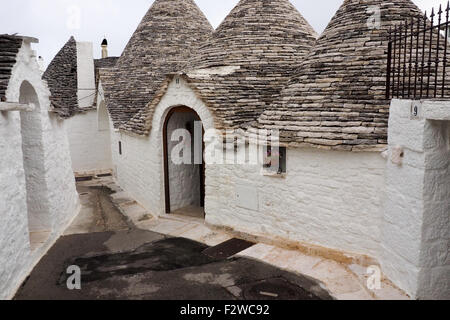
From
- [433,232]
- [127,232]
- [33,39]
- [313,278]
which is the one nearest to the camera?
[433,232]

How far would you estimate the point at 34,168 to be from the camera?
324 inches

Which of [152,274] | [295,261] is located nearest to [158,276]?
[152,274]

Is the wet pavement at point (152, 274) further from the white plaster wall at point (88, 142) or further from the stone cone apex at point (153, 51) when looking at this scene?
the white plaster wall at point (88, 142)

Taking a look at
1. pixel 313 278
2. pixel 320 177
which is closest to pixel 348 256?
pixel 313 278

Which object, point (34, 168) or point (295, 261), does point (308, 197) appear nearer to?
point (295, 261)

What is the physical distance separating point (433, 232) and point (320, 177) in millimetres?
1989

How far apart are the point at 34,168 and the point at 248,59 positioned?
18.2 ft

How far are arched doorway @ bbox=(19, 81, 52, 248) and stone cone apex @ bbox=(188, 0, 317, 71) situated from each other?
4.21 meters

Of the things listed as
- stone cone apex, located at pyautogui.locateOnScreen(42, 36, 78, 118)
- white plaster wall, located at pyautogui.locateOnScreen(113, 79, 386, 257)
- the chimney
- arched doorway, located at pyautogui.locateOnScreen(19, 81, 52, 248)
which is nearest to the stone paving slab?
white plaster wall, located at pyautogui.locateOnScreen(113, 79, 386, 257)

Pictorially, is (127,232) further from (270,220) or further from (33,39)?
(33,39)

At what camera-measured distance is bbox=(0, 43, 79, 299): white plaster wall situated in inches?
231

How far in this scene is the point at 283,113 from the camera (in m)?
7.66

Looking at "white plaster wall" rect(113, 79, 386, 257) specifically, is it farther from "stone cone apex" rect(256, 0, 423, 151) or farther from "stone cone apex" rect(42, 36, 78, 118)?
"stone cone apex" rect(42, 36, 78, 118)
